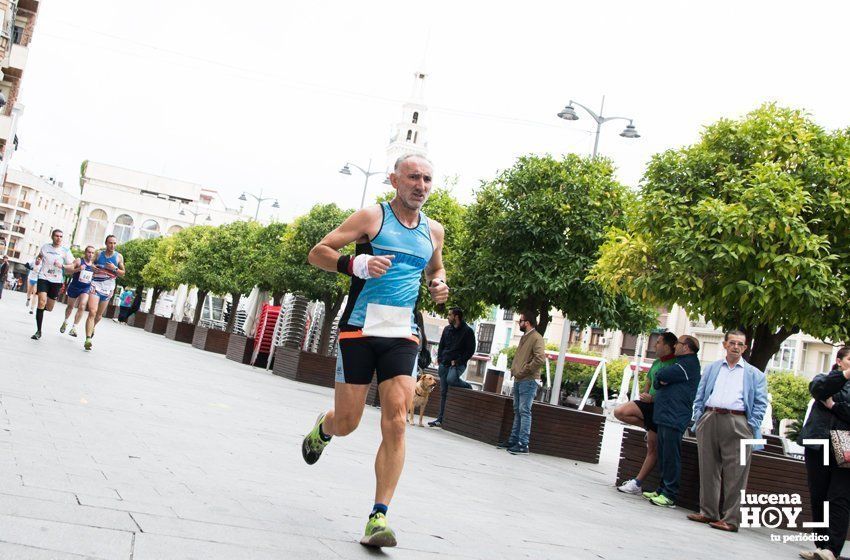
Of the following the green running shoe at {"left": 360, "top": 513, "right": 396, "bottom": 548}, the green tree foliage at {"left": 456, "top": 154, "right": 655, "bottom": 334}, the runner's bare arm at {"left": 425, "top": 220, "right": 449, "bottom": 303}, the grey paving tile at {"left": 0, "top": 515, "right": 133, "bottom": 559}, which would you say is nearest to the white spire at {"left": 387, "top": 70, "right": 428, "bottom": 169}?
the green tree foliage at {"left": 456, "top": 154, "right": 655, "bottom": 334}

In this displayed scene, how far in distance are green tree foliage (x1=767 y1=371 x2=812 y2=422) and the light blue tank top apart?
5036cm

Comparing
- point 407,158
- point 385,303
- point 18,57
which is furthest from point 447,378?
point 18,57

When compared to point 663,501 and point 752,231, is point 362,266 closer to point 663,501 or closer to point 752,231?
point 663,501

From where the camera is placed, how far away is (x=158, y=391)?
419 inches

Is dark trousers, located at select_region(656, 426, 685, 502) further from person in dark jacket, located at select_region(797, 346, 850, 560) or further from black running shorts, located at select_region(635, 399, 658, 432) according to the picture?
person in dark jacket, located at select_region(797, 346, 850, 560)

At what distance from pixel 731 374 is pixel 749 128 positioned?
13.3 ft

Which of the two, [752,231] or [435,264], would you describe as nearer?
[435,264]

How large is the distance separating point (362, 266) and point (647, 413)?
6.51m

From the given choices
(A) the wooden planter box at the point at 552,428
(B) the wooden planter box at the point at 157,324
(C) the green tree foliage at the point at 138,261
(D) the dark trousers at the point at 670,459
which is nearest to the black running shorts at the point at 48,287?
(A) the wooden planter box at the point at 552,428

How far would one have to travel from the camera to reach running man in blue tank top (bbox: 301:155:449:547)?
4.64 metres

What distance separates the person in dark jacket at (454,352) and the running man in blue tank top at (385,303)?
414 inches

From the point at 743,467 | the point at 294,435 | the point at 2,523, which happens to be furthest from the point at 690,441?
the point at 2,523

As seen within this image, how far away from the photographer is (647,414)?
10.2m

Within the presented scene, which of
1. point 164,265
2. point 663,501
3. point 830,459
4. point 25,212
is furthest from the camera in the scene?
point 25,212
